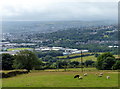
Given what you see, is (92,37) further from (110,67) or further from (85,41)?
(110,67)

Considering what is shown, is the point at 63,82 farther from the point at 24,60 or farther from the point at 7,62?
the point at 7,62

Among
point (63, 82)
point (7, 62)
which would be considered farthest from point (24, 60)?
point (63, 82)

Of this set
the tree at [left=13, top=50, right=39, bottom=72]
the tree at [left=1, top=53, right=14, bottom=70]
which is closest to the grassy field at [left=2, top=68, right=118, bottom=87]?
the tree at [left=13, top=50, right=39, bottom=72]

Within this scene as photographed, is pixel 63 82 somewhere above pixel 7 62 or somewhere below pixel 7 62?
above

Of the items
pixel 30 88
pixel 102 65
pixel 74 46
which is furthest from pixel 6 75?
pixel 74 46

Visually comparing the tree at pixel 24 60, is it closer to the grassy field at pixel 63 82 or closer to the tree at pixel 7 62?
the tree at pixel 7 62

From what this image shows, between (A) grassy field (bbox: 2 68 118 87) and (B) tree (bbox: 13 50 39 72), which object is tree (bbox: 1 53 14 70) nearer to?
(B) tree (bbox: 13 50 39 72)

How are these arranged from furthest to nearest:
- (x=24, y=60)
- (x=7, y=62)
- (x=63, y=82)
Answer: (x=7, y=62) → (x=24, y=60) → (x=63, y=82)

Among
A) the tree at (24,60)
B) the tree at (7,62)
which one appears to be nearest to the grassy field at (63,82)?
the tree at (24,60)

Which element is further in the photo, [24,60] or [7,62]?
[7,62]

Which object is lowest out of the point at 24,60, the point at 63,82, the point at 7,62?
the point at 7,62

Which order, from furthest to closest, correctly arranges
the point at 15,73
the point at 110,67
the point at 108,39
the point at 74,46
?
the point at 108,39, the point at 74,46, the point at 110,67, the point at 15,73
